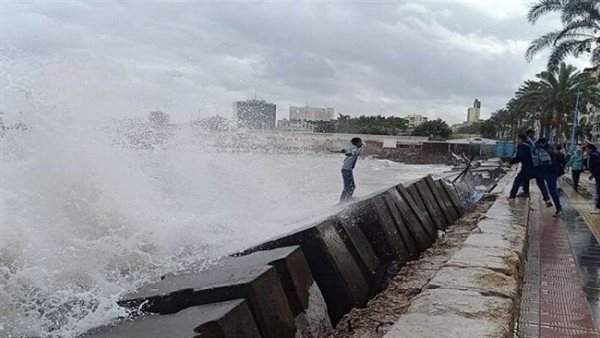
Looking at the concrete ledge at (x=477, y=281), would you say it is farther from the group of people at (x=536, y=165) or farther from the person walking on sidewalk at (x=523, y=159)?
the person walking on sidewalk at (x=523, y=159)

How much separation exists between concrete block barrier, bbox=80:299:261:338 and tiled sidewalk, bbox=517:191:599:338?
1.91m

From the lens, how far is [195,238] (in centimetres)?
695

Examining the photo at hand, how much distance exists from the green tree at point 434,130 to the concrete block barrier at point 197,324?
110m

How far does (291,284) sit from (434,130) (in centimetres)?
11140

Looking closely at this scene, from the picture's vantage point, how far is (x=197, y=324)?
9.57 feet

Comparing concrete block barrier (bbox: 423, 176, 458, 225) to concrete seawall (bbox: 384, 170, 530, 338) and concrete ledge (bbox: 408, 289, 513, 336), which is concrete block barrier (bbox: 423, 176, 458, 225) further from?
concrete ledge (bbox: 408, 289, 513, 336)

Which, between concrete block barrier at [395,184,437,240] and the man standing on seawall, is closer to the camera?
concrete block barrier at [395,184,437,240]

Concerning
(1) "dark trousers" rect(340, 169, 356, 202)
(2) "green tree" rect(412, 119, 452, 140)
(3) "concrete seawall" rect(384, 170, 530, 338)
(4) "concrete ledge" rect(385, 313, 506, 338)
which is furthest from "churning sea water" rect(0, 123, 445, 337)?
(2) "green tree" rect(412, 119, 452, 140)

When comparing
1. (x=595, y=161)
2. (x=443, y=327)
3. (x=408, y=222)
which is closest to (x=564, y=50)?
(x=595, y=161)

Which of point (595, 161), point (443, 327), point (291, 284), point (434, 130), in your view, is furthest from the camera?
point (434, 130)

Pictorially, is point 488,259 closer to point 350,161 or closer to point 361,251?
point 361,251

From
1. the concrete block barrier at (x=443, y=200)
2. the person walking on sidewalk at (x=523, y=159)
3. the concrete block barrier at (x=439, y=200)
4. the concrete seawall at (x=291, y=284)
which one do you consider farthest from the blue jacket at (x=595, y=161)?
the concrete seawall at (x=291, y=284)

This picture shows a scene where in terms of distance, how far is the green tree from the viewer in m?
111

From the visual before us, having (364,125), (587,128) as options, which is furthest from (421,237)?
(364,125)
